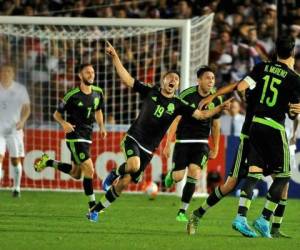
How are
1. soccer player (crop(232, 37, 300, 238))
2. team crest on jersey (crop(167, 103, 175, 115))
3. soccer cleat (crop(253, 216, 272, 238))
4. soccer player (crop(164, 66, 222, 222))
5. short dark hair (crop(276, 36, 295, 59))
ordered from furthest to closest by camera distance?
soccer player (crop(164, 66, 222, 222)) < team crest on jersey (crop(167, 103, 175, 115)) < soccer cleat (crop(253, 216, 272, 238)) < soccer player (crop(232, 37, 300, 238)) < short dark hair (crop(276, 36, 295, 59))

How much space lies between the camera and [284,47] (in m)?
11.3

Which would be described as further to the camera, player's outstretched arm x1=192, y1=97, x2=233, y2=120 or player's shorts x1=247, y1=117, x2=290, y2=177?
player's shorts x1=247, y1=117, x2=290, y2=177

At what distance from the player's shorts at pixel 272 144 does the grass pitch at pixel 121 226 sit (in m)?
0.82

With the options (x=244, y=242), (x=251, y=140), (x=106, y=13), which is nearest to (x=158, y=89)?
(x=251, y=140)

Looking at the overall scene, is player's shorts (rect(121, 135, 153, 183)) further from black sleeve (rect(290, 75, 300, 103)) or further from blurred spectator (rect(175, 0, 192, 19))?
blurred spectator (rect(175, 0, 192, 19))

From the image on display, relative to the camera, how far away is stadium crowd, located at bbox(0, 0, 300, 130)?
19.7m

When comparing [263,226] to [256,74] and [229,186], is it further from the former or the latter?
[256,74]

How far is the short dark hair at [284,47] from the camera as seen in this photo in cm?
1124

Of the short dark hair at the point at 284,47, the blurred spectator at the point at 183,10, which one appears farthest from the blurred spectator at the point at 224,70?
the short dark hair at the point at 284,47

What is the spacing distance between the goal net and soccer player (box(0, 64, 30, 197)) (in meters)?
1.25

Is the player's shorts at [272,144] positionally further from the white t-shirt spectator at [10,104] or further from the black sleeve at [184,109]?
the white t-shirt spectator at [10,104]

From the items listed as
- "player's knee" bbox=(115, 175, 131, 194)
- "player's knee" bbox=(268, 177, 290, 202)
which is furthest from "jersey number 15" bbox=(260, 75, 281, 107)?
"player's knee" bbox=(115, 175, 131, 194)

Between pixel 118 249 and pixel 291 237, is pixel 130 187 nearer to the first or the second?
Result: pixel 291 237

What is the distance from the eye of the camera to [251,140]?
1162 centimetres
